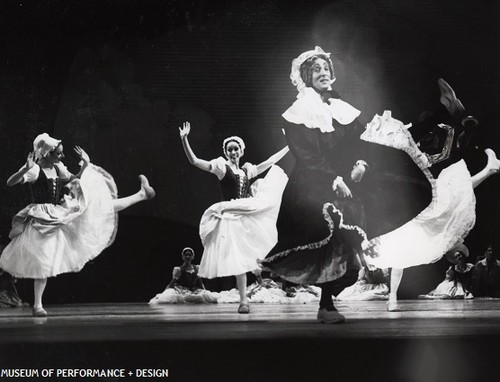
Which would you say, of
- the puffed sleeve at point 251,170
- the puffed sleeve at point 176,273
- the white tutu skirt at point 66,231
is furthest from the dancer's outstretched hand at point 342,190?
the white tutu skirt at point 66,231

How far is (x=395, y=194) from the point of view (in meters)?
5.20

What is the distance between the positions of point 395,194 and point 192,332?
156 centimetres

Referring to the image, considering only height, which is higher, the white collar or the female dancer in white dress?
the white collar

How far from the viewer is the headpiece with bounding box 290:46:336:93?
524 cm

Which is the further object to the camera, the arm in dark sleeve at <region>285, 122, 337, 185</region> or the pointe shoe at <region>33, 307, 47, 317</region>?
the pointe shoe at <region>33, 307, 47, 317</region>

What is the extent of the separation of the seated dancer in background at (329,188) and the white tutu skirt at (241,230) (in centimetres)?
75

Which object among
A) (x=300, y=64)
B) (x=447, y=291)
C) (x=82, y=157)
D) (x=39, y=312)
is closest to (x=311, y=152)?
(x=300, y=64)

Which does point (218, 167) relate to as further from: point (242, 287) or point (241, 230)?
point (242, 287)

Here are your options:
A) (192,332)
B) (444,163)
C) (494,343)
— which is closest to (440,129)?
(444,163)

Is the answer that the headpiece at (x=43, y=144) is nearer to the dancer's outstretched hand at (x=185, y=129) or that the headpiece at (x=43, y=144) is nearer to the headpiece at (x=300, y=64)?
the dancer's outstretched hand at (x=185, y=129)

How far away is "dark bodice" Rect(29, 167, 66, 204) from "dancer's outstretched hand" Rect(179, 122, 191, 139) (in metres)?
0.95

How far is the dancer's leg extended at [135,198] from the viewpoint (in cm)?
603

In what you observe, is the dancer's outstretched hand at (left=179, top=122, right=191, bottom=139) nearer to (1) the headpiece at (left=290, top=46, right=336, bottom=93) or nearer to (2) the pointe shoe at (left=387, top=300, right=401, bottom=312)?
(1) the headpiece at (left=290, top=46, right=336, bottom=93)

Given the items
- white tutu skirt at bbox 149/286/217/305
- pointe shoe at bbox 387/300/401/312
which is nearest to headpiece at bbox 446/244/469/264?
pointe shoe at bbox 387/300/401/312
